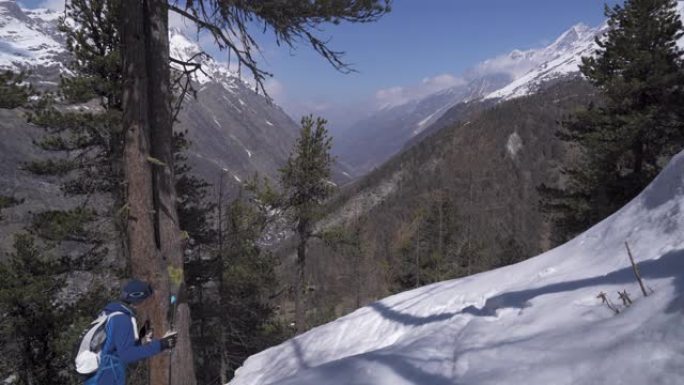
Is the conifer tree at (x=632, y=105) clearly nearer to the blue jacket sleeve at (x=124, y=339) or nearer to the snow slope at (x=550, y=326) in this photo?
the snow slope at (x=550, y=326)

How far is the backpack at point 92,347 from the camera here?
4.22 m

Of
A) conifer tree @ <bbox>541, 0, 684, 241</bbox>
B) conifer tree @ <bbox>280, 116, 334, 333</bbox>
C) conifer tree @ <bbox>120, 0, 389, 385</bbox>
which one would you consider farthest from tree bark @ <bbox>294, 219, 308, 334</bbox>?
conifer tree @ <bbox>120, 0, 389, 385</bbox>

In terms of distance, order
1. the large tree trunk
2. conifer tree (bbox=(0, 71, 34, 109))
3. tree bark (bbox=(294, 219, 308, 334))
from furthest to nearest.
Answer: tree bark (bbox=(294, 219, 308, 334)) < conifer tree (bbox=(0, 71, 34, 109)) < the large tree trunk

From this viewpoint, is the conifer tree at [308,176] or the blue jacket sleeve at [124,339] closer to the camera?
the blue jacket sleeve at [124,339]

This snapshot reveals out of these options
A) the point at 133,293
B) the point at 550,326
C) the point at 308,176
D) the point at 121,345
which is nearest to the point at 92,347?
the point at 121,345

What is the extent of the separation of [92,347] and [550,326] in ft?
14.3

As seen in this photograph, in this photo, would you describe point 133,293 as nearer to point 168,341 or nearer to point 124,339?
point 124,339

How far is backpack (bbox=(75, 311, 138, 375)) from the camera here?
4219 mm

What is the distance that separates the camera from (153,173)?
5.23 m

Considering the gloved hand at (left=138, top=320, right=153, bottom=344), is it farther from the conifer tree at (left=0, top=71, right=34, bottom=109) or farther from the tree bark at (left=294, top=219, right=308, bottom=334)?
the tree bark at (left=294, top=219, right=308, bottom=334)

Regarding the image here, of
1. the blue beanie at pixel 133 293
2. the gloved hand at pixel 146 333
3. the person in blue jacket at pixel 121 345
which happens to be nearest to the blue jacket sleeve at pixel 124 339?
the person in blue jacket at pixel 121 345

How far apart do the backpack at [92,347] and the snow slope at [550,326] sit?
70.4 inches

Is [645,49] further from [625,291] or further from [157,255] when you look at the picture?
[157,255]

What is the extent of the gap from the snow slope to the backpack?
5.87 ft
